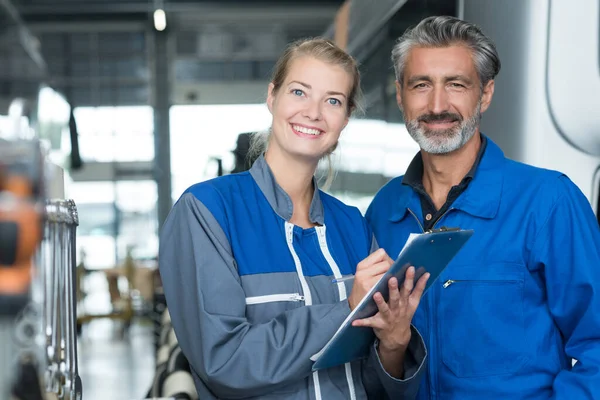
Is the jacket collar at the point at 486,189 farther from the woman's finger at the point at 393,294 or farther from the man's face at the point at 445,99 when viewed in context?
the woman's finger at the point at 393,294

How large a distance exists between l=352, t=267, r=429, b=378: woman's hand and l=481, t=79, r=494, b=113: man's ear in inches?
31.7

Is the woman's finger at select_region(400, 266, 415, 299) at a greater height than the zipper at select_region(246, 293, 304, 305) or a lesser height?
greater

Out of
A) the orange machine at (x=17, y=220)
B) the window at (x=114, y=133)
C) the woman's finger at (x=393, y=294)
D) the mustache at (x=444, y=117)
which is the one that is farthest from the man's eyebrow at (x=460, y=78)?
the window at (x=114, y=133)

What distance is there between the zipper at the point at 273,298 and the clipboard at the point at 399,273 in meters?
0.14

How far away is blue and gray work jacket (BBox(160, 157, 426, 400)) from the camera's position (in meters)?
1.57

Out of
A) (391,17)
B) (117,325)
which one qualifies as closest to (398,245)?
(391,17)

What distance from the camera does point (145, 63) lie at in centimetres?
1777

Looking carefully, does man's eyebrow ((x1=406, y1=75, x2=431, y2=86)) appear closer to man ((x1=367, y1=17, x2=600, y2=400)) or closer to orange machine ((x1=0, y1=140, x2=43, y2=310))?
man ((x1=367, y1=17, x2=600, y2=400))

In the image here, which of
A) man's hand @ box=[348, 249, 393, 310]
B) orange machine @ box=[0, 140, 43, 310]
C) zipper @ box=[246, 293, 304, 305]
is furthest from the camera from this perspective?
zipper @ box=[246, 293, 304, 305]

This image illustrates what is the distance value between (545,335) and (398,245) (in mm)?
483

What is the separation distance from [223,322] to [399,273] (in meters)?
0.37

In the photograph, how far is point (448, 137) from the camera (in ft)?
7.05

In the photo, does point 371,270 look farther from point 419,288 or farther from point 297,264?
point 297,264

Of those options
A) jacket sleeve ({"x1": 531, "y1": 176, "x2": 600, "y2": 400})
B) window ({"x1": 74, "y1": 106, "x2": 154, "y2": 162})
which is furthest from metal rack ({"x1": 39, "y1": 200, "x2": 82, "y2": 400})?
window ({"x1": 74, "y1": 106, "x2": 154, "y2": 162})
